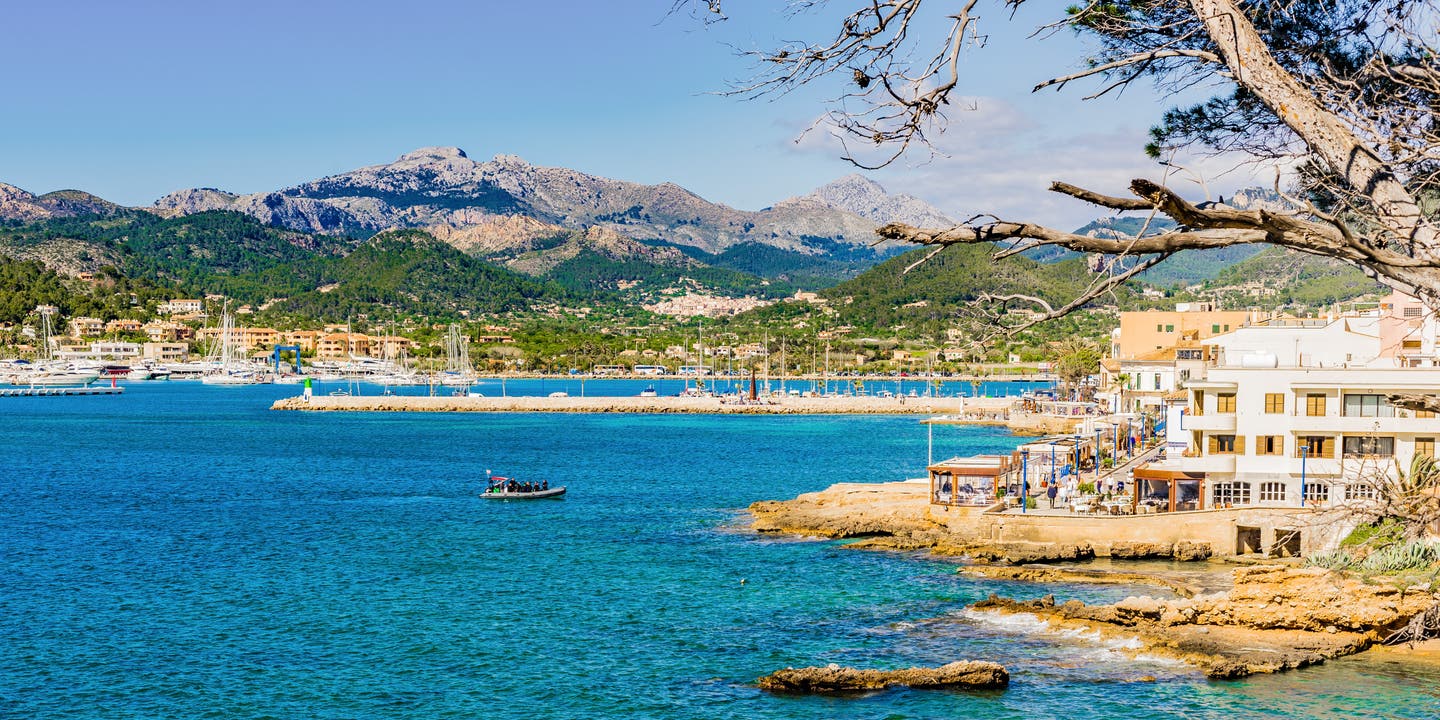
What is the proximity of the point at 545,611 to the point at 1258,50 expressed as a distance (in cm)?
2927

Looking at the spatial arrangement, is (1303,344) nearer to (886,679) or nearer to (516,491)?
(886,679)

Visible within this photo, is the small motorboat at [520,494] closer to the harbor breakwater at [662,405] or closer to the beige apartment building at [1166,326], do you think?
the beige apartment building at [1166,326]

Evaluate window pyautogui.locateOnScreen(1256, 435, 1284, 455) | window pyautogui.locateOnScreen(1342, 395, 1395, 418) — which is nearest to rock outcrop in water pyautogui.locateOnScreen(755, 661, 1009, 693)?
window pyautogui.locateOnScreen(1256, 435, 1284, 455)

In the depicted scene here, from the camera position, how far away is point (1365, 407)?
3700 centimetres

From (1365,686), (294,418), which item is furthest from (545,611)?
(294,418)

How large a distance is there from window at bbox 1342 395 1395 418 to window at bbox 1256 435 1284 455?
2.13m

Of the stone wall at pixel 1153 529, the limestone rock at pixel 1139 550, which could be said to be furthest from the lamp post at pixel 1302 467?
the limestone rock at pixel 1139 550

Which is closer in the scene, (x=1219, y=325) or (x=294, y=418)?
(x=1219, y=325)

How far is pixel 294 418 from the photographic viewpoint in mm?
136625

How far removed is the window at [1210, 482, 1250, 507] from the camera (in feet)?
128

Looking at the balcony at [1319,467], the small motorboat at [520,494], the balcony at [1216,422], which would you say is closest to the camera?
the balcony at [1319,467]

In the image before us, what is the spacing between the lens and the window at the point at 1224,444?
39250 mm

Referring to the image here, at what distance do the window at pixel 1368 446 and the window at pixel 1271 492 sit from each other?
229 cm

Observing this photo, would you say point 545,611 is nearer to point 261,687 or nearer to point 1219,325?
point 261,687
